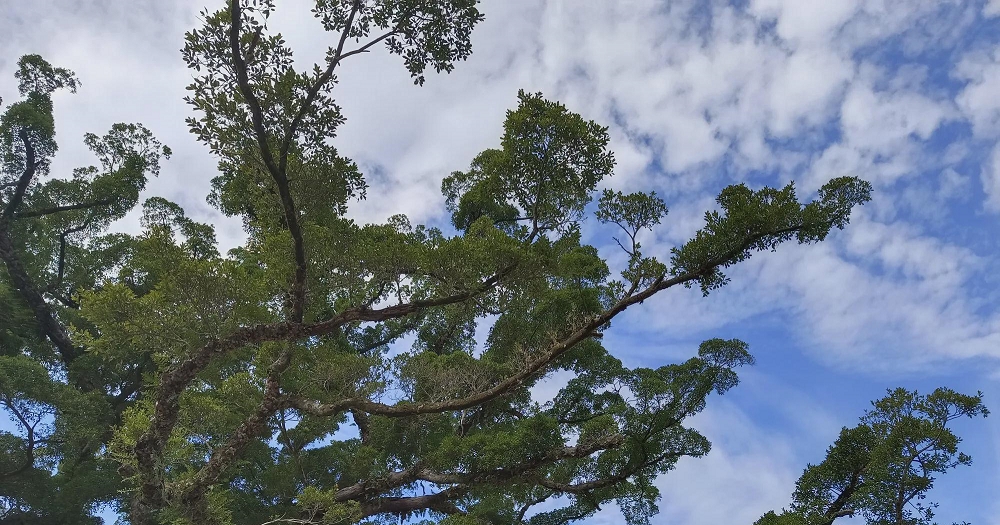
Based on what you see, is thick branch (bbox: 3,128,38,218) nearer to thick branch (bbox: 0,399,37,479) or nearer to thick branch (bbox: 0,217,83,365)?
thick branch (bbox: 0,217,83,365)

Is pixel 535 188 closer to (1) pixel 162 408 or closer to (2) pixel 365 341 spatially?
(1) pixel 162 408

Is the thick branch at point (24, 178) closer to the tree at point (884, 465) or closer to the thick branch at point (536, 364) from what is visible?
the thick branch at point (536, 364)

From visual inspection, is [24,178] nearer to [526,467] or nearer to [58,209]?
[58,209]

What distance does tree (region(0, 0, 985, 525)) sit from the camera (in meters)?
6.25

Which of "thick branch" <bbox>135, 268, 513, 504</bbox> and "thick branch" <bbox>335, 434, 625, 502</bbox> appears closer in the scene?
"thick branch" <bbox>135, 268, 513, 504</bbox>

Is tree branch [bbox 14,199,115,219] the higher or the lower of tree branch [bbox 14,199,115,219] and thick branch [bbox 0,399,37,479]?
the higher

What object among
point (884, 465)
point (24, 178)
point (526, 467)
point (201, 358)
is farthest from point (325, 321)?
point (24, 178)

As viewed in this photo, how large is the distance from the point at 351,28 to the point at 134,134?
9531mm

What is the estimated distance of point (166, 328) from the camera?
6.54m

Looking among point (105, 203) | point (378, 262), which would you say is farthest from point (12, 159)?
point (378, 262)

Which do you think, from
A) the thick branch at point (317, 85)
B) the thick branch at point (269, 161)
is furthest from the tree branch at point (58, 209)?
the thick branch at point (317, 85)

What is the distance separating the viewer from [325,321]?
704 cm

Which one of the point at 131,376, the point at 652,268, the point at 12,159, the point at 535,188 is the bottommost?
the point at 652,268

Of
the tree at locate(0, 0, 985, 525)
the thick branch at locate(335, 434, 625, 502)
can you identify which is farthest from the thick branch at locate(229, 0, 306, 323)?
the thick branch at locate(335, 434, 625, 502)
